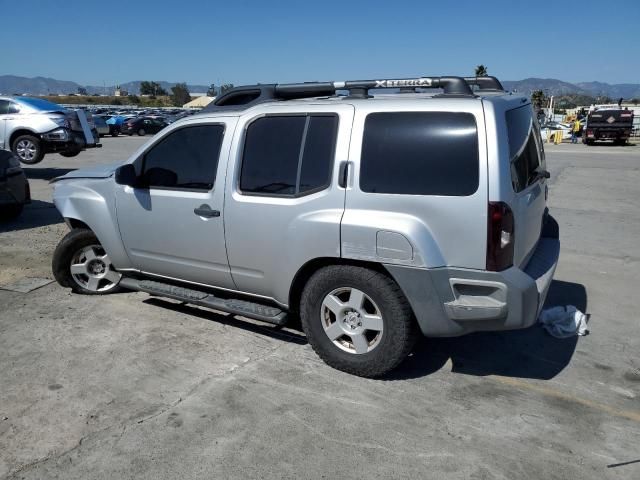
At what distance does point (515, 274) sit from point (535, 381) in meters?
0.95

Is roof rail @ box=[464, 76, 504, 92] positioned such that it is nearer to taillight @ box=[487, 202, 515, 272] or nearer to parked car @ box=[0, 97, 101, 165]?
taillight @ box=[487, 202, 515, 272]

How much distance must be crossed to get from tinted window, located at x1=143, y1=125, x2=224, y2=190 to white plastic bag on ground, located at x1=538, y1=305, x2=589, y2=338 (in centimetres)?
300

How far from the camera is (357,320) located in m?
3.76

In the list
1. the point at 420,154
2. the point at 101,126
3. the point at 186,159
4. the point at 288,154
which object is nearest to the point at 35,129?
the point at 186,159

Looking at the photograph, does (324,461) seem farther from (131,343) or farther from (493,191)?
(131,343)

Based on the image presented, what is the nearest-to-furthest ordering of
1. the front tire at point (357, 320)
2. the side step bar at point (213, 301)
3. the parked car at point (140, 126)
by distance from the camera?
the front tire at point (357, 320) → the side step bar at point (213, 301) → the parked car at point (140, 126)

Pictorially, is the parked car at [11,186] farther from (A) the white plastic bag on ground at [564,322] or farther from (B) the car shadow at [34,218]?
(A) the white plastic bag on ground at [564,322]

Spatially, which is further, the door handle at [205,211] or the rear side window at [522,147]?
the door handle at [205,211]

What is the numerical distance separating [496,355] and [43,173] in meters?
13.7

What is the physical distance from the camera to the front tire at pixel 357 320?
359cm

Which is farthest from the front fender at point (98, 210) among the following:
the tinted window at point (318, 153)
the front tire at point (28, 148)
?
the front tire at point (28, 148)

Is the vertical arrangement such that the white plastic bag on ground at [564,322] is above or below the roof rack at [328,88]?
below

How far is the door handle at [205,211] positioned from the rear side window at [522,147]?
2117 mm

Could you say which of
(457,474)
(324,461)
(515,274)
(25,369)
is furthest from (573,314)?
(25,369)
